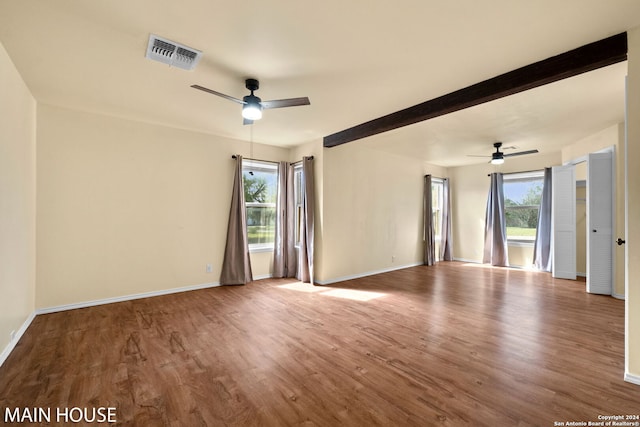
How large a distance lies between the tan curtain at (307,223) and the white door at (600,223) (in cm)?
448

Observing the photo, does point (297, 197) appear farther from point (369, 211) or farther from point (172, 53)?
point (172, 53)

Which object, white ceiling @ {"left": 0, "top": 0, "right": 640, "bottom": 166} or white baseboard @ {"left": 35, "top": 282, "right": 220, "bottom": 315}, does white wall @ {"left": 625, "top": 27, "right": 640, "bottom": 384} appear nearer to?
white ceiling @ {"left": 0, "top": 0, "right": 640, "bottom": 166}

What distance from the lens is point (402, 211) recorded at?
6.53 m

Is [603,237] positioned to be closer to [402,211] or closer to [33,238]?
[402,211]

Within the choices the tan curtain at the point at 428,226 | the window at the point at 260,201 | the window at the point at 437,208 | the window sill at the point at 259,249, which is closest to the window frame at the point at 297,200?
the window at the point at 260,201

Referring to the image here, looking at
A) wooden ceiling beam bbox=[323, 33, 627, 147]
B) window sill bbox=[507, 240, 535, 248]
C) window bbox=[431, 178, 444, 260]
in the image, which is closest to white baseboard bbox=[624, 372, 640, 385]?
wooden ceiling beam bbox=[323, 33, 627, 147]

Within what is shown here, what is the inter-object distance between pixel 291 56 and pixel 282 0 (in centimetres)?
61

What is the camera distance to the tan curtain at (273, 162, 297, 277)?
543cm

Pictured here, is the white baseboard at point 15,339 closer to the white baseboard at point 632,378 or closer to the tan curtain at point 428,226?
the white baseboard at point 632,378

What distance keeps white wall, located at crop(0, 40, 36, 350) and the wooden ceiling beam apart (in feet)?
12.9

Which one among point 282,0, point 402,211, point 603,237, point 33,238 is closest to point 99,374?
point 33,238

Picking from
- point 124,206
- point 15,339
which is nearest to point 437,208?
point 124,206

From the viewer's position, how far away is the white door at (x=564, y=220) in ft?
17.1

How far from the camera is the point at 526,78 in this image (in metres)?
2.49
